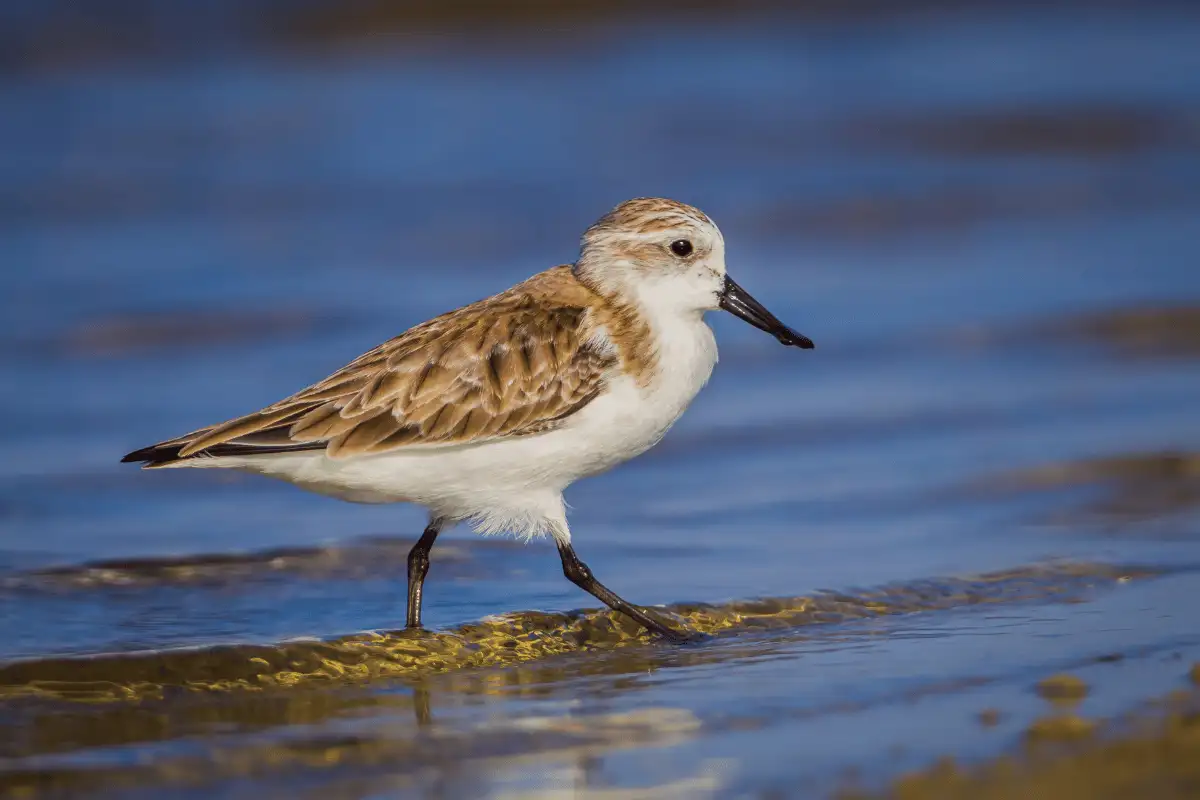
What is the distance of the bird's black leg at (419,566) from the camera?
768cm

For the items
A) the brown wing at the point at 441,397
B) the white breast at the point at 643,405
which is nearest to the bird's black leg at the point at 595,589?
the white breast at the point at 643,405

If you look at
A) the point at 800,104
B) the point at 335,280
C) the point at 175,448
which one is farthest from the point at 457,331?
the point at 800,104

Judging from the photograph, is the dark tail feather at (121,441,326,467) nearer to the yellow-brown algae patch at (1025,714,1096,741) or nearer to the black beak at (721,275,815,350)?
the black beak at (721,275,815,350)

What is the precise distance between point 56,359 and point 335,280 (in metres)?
2.69

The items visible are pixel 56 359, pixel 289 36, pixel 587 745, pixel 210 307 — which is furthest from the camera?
pixel 289 36

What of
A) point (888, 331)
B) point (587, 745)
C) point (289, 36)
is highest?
point (289, 36)

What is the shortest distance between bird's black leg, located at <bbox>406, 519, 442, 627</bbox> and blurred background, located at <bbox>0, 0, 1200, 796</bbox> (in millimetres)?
332

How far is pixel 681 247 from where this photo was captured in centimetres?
761

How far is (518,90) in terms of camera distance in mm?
19625

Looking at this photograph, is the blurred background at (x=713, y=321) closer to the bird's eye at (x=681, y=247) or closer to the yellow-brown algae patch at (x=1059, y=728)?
the yellow-brown algae patch at (x=1059, y=728)

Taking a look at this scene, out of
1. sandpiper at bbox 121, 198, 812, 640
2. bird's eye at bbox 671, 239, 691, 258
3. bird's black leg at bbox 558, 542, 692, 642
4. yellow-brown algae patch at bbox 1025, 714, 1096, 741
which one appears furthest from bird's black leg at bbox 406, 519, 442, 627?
yellow-brown algae patch at bbox 1025, 714, 1096, 741

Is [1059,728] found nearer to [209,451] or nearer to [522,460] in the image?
[522,460]

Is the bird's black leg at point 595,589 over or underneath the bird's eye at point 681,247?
underneath

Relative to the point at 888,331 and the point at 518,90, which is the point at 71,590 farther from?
the point at 518,90
